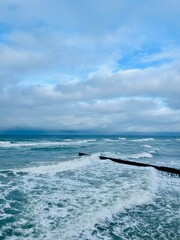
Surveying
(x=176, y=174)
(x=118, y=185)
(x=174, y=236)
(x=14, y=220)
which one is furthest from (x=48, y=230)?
(x=176, y=174)

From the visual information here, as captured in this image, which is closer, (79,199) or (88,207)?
(88,207)

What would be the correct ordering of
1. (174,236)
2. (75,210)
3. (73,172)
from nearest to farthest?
1. (174,236)
2. (75,210)
3. (73,172)

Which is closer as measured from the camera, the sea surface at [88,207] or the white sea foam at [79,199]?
the sea surface at [88,207]

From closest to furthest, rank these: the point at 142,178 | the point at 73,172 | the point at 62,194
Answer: the point at 62,194 → the point at 142,178 → the point at 73,172

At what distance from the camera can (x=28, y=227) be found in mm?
7723

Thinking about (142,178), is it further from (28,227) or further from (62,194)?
(28,227)

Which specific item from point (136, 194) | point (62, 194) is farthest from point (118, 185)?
point (62, 194)

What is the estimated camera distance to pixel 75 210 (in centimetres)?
933

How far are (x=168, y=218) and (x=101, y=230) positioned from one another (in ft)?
8.80

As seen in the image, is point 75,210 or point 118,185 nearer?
point 75,210

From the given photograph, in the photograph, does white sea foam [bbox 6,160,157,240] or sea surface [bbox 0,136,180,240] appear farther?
white sea foam [bbox 6,160,157,240]

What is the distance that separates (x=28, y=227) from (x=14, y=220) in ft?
2.78

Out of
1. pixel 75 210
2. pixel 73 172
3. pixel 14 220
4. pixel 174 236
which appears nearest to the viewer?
pixel 174 236

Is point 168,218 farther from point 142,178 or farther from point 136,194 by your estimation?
point 142,178
